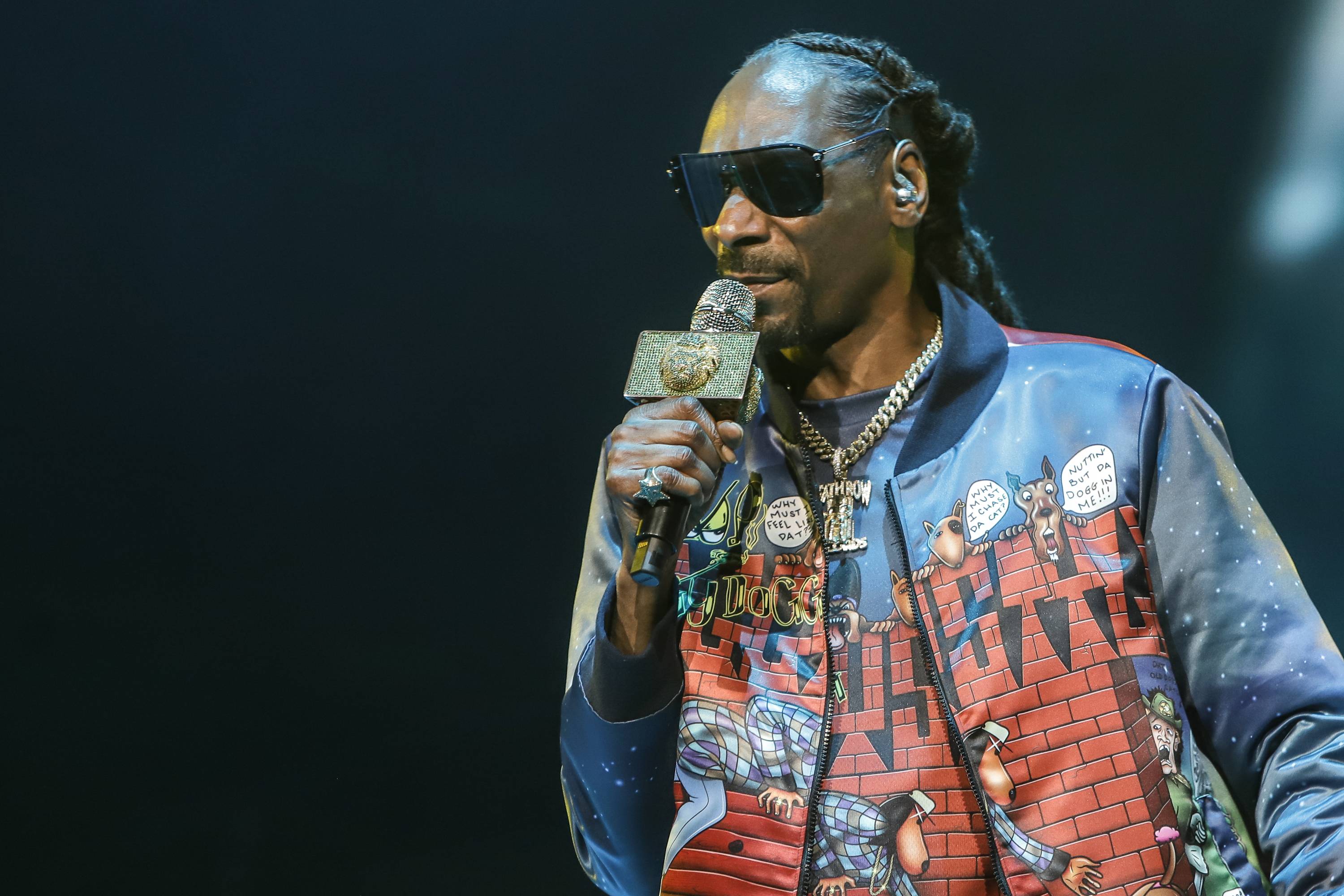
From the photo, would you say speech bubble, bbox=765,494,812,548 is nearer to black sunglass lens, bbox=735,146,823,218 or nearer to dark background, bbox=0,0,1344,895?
black sunglass lens, bbox=735,146,823,218

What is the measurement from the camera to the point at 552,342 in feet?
8.23

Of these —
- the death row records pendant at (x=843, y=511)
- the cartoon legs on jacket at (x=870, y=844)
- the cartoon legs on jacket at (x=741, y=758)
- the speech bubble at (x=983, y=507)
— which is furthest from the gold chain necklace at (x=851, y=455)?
the cartoon legs on jacket at (x=870, y=844)

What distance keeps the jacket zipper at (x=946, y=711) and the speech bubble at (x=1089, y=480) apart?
9.0 inches

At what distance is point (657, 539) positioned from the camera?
1300 millimetres

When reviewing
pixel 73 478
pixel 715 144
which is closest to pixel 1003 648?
pixel 715 144

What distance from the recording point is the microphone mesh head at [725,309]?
1.55 meters

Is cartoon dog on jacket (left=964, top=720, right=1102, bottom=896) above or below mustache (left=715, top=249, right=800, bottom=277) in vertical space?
below

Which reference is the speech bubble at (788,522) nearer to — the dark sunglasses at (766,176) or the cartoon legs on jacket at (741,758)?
the cartoon legs on jacket at (741,758)

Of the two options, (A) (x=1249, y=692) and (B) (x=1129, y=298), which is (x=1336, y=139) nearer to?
(B) (x=1129, y=298)

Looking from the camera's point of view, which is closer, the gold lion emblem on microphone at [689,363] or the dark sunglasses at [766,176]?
the gold lion emblem on microphone at [689,363]

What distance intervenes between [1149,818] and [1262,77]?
173 cm

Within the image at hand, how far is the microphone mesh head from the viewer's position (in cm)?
155

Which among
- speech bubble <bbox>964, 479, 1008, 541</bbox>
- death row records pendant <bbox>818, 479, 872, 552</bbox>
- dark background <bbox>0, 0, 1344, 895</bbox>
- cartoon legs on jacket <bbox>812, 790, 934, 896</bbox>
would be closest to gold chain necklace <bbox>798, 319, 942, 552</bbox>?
death row records pendant <bbox>818, 479, 872, 552</bbox>

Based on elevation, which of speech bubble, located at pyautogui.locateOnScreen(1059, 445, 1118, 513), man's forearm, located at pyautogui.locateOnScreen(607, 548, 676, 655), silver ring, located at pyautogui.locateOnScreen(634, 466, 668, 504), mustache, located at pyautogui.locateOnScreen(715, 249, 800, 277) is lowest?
man's forearm, located at pyautogui.locateOnScreen(607, 548, 676, 655)
